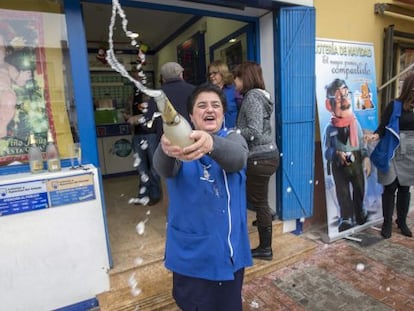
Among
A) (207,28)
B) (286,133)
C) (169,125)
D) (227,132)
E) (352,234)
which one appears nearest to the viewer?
(169,125)

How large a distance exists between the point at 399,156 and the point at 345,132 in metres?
0.68

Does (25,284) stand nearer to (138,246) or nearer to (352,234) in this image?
(138,246)

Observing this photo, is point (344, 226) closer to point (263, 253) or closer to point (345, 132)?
point (345, 132)

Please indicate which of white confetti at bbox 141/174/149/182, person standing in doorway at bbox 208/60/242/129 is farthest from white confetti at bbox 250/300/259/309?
white confetti at bbox 141/174/149/182

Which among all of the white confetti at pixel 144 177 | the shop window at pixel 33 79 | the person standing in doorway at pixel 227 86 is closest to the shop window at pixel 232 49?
the person standing in doorway at pixel 227 86

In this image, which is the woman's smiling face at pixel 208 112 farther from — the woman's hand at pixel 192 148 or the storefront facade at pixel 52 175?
the storefront facade at pixel 52 175

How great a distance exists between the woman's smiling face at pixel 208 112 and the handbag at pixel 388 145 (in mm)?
2689

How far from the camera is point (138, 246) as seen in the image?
9.33 feet

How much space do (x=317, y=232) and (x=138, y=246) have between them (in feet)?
7.05

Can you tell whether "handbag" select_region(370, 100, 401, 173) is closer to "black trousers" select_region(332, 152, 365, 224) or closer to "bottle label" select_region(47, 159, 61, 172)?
"black trousers" select_region(332, 152, 365, 224)

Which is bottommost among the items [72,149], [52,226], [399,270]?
[399,270]

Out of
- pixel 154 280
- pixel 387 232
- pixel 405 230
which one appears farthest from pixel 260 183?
pixel 405 230

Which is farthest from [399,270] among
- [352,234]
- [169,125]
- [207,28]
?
[207,28]

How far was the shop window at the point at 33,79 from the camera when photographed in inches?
81.7
